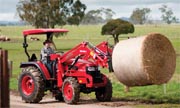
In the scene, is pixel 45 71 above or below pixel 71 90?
above

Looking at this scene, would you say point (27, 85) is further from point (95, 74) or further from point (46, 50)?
point (95, 74)

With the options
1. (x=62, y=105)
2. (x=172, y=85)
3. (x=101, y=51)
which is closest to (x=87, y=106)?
(x=62, y=105)

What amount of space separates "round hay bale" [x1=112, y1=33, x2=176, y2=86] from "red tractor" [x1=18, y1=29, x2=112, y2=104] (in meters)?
1.39

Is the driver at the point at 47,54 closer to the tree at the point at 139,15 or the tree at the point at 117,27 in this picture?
the tree at the point at 117,27

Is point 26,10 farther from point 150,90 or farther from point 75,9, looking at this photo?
point 150,90

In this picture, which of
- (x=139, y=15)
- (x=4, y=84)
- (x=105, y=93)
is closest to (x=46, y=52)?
(x=105, y=93)

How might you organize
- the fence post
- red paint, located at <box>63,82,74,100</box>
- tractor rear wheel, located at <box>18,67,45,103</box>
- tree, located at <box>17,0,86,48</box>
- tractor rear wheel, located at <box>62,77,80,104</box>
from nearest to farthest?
1. the fence post
2. tractor rear wheel, located at <box>62,77,80,104</box>
3. red paint, located at <box>63,82,74,100</box>
4. tractor rear wheel, located at <box>18,67,45,103</box>
5. tree, located at <box>17,0,86,48</box>

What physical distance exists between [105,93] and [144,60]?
2.87 metres

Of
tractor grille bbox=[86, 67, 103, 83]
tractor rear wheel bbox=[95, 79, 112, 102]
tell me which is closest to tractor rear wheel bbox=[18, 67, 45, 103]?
tractor grille bbox=[86, 67, 103, 83]

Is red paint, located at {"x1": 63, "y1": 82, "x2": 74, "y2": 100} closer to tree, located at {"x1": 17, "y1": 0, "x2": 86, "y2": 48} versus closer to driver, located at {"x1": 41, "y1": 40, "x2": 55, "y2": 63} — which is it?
driver, located at {"x1": 41, "y1": 40, "x2": 55, "y2": 63}

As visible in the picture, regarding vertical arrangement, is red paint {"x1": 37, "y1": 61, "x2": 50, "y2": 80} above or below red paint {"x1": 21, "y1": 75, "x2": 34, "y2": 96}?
above

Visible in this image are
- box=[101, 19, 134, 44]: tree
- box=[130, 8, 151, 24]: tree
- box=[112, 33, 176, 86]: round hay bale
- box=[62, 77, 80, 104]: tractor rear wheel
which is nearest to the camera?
box=[112, 33, 176, 86]: round hay bale

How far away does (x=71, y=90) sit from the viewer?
1592 centimetres

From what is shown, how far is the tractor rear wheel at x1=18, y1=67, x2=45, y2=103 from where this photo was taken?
54.0ft
